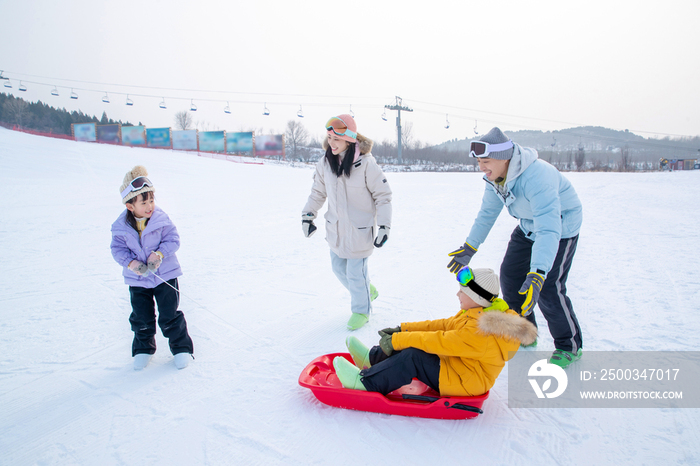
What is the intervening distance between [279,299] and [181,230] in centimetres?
435

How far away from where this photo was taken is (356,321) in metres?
3.34

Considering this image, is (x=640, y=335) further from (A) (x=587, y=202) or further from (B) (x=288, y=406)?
(A) (x=587, y=202)

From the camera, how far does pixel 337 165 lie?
3189mm

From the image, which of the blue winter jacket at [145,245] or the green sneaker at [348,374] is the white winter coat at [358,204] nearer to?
the green sneaker at [348,374]

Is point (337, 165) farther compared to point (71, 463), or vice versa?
point (337, 165)

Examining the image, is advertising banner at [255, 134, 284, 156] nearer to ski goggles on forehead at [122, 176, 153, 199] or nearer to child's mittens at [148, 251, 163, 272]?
ski goggles on forehead at [122, 176, 153, 199]

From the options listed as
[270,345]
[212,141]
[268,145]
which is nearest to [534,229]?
[270,345]

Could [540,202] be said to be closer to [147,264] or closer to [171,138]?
[147,264]

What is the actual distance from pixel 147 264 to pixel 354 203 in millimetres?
1675

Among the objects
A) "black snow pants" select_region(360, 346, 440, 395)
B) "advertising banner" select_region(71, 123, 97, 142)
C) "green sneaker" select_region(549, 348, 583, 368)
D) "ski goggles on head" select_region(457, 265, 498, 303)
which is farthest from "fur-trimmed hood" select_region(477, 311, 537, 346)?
"advertising banner" select_region(71, 123, 97, 142)

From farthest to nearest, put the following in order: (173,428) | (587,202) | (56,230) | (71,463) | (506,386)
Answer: (587,202) < (56,230) < (506,386) < (173,428) < (71,463)

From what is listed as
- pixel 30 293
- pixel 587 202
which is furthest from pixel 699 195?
pixel 30 293

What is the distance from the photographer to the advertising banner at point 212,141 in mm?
39900

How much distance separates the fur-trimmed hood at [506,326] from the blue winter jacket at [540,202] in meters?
0.43
